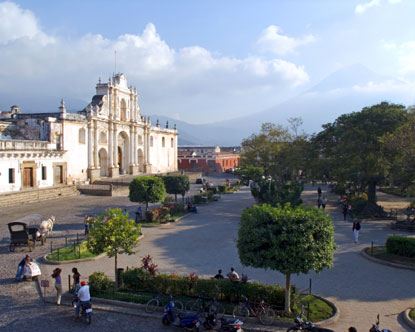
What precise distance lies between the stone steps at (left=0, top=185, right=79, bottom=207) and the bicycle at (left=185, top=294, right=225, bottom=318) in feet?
77.2

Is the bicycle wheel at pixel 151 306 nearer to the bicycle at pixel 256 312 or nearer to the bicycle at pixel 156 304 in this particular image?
the bicycle at pixel 156 304

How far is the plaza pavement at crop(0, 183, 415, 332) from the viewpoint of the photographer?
10.6 metres

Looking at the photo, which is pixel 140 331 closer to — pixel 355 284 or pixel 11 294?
pixel 11 294

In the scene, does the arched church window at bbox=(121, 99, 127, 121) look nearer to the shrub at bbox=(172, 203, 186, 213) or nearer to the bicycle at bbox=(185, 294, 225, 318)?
the shrub at bbox=(172, 203, 186, 213)

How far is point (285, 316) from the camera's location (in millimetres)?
9844

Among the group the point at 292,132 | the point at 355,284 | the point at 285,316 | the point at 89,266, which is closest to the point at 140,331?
the point at 285,316

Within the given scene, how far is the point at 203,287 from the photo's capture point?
1100cm

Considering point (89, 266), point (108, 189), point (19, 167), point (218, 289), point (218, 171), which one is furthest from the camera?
point (218, 171)

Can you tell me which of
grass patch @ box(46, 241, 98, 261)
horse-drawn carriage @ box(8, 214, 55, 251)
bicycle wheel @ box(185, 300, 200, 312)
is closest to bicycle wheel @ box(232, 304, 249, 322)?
bicycle wheel @ box(185, 300, 200, 312)

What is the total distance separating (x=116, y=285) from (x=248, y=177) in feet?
88.2

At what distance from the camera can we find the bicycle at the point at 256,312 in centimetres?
959

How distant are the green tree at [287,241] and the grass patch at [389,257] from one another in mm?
6446

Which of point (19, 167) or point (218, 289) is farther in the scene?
point (19, 167)

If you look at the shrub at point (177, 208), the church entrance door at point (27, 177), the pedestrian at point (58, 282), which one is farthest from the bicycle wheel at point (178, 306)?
the church entrance door at point (27, 177)
